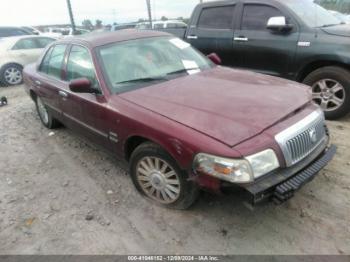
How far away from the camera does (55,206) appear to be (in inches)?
127

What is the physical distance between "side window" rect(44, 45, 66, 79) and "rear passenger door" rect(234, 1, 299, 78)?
119 inches

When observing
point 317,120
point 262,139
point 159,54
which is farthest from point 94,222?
point 317,120

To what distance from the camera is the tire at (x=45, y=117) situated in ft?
16.6

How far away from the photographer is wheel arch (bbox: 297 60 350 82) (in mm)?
4484

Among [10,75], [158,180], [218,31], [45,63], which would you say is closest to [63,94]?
[45,63]

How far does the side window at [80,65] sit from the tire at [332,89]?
3291 millimetres

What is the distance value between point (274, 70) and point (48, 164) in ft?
12.6

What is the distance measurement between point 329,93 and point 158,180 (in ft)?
10.5

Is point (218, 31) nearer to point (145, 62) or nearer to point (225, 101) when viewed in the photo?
point (145, 62)

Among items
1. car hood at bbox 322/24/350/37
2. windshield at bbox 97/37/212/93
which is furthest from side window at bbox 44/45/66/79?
car hood at bbox 322/24/350/37

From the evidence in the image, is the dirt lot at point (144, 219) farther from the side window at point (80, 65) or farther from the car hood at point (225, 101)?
the side window at point (80, 65)

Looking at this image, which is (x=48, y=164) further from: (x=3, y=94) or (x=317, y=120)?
(x=3, y=94)

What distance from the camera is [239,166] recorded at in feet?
7.26

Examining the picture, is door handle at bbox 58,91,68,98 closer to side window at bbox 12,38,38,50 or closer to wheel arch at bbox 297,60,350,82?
wheel arch at bbox 297,60,350,82
